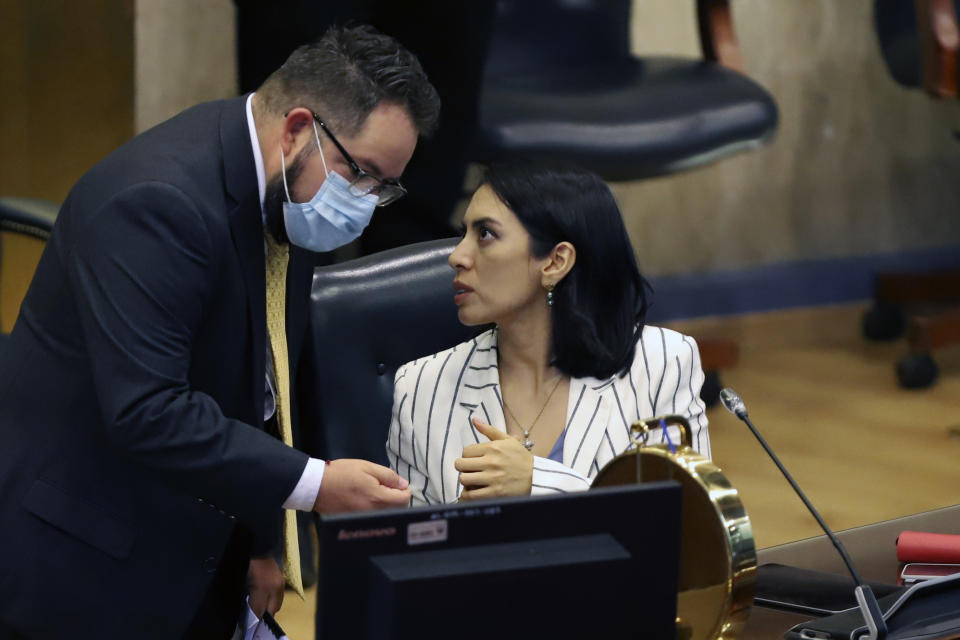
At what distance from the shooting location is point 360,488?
1.60 m

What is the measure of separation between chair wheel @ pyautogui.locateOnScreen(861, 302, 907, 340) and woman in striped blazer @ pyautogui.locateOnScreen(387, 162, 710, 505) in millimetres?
3139

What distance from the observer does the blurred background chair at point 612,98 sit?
322 cm

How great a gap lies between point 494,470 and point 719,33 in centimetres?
241

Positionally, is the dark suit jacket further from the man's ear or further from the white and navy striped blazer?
the white and navy striped blazer

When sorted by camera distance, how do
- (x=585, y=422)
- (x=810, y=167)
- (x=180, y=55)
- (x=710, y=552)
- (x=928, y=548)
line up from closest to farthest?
(x=710, y=552)
(x=928, y=548)
(x=585, y=422)
(x=180, y=55)
(x=810, y=167)

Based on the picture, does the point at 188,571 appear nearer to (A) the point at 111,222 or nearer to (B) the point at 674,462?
(A) the point at 111,222

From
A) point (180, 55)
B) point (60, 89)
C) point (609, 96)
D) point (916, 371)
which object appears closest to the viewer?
point (60, 89)

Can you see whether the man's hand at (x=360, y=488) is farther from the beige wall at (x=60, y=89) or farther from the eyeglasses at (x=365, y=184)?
the beige wall at (x=60, y=89)

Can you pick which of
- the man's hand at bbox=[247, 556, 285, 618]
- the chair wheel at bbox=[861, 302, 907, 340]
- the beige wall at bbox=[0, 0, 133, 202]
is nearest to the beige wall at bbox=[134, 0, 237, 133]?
the beige wall at bbox=[0, 0, 133, 202]

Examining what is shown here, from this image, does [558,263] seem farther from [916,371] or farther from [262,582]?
[916,371]

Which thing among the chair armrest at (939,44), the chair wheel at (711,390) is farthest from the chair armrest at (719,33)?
the chair wheel at (711,390)

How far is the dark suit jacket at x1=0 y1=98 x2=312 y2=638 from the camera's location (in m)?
1.56

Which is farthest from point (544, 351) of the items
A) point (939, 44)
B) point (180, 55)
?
point (939, 44)

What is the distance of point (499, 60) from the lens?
12.9ft
